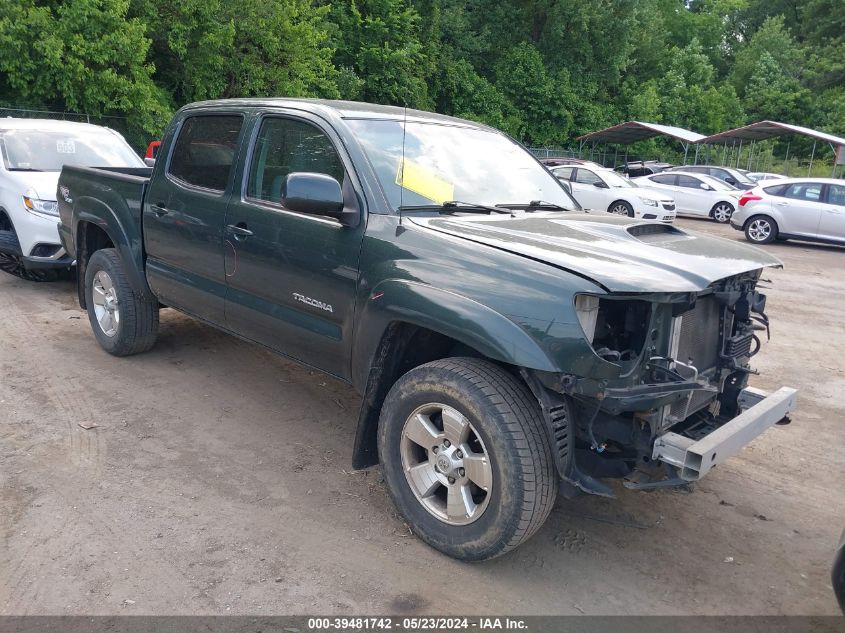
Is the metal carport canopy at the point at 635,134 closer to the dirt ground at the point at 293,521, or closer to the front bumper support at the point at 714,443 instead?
the dirt ground at the point at 293,521

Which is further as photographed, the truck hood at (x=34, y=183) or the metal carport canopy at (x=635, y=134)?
the metal carport canopy at (x=635, y=134)

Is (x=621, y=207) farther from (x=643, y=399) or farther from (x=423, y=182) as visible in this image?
(x=643, y=399)

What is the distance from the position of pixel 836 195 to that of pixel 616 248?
14.8 meters

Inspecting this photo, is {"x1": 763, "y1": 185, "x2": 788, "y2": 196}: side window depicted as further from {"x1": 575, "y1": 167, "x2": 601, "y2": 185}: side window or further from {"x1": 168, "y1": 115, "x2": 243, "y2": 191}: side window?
{"x1": 168, "y1": 115, "x2": 243, "y2": 191}: side window

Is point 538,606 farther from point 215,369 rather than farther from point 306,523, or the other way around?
point 215,369

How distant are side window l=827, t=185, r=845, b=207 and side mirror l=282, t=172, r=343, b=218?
50.4ft

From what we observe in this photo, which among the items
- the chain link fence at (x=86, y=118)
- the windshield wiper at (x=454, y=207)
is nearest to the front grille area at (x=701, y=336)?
the windshield wiper at (x=454, y=207)

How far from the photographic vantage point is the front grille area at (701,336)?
328 centimetres

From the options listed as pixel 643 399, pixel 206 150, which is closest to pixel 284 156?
pixel 206 150

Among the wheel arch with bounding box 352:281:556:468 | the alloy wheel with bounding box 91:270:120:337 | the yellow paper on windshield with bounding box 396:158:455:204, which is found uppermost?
the yellow paper on windshield with bounding box 396:158:455:204

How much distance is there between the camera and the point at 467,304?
10.3ft

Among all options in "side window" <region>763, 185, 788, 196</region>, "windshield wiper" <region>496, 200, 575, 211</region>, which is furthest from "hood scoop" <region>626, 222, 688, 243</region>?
"side window" <region>763, 185, 788, 196</region>

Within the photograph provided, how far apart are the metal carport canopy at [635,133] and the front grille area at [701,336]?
30149mm

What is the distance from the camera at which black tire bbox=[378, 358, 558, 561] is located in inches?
119
